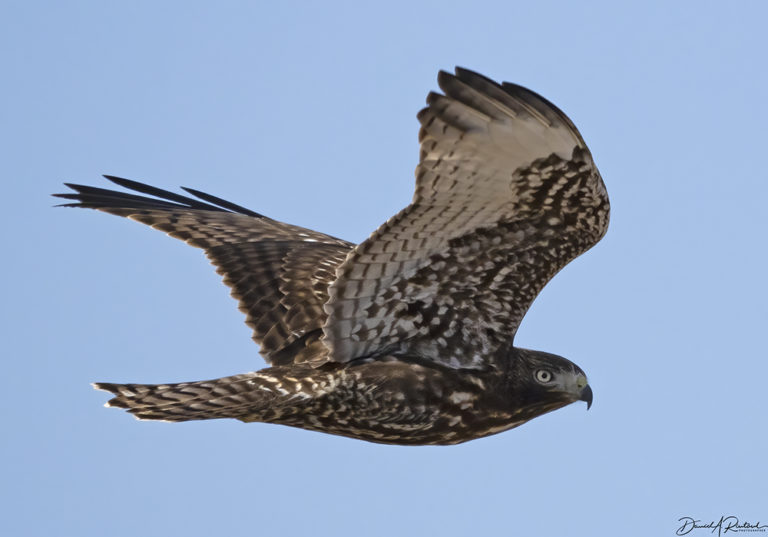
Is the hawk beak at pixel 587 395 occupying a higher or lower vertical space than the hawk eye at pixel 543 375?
lower

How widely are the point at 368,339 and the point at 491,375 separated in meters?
0.85

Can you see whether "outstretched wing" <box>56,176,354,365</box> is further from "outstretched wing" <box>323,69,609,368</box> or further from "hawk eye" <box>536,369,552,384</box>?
"hawk eye" <box>536,369,552,384</box>

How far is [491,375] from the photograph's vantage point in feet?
25.6

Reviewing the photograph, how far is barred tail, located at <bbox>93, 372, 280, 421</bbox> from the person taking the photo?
7.08 m

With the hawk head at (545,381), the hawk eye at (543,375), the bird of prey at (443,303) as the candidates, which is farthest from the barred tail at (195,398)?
the hawk eye at (543,375)

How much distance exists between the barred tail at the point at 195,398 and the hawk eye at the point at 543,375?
5.88 ft

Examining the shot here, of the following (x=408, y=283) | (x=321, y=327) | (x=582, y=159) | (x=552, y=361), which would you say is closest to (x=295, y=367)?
(x=321, y=327)

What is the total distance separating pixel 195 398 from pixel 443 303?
1.69m

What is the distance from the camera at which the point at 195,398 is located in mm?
7156

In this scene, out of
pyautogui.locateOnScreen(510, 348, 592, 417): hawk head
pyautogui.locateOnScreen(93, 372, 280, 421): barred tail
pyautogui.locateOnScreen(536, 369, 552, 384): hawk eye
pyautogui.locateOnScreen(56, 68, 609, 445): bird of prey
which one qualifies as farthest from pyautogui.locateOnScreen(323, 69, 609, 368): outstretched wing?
pyautogui.locateOnScreen(93, 372, 280, 421): barred tail

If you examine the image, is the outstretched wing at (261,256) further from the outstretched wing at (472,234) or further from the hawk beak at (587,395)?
the hawk beak at (587,395)

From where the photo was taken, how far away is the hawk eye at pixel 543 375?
314 inches

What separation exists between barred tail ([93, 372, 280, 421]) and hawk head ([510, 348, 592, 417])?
1.64 metres

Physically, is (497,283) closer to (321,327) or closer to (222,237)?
(321,327)
